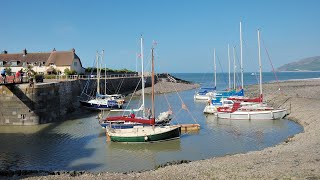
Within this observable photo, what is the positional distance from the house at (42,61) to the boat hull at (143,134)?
122 ft

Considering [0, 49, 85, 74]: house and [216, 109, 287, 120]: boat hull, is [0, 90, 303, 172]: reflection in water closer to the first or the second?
[216, 109, 287, 120]: boat hull

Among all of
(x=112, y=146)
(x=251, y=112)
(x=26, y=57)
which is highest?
(x=26, y=57)

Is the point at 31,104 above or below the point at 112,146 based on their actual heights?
above

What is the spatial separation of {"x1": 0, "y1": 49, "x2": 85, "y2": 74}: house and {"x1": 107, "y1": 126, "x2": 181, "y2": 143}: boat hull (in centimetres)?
3732

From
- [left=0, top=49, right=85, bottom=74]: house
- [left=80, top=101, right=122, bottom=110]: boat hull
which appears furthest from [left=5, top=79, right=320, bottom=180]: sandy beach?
[left=0, top=49, right=85, bottom=74]: house

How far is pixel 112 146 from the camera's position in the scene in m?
23.8

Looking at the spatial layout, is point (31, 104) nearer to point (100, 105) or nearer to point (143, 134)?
point (100, 105)

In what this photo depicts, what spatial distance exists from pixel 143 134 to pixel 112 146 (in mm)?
2316

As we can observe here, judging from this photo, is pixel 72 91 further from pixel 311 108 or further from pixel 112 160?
pixel 311 108

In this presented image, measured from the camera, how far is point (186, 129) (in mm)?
28188

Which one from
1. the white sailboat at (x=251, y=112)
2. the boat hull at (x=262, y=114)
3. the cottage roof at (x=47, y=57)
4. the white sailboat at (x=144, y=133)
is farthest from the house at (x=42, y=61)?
the white sailboat at (x=144, y=133)

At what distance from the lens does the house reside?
59469 millimetres

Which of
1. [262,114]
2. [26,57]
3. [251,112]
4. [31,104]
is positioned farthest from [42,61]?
[262,114]

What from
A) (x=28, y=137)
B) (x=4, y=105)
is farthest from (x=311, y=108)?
(x=4, y=105)
